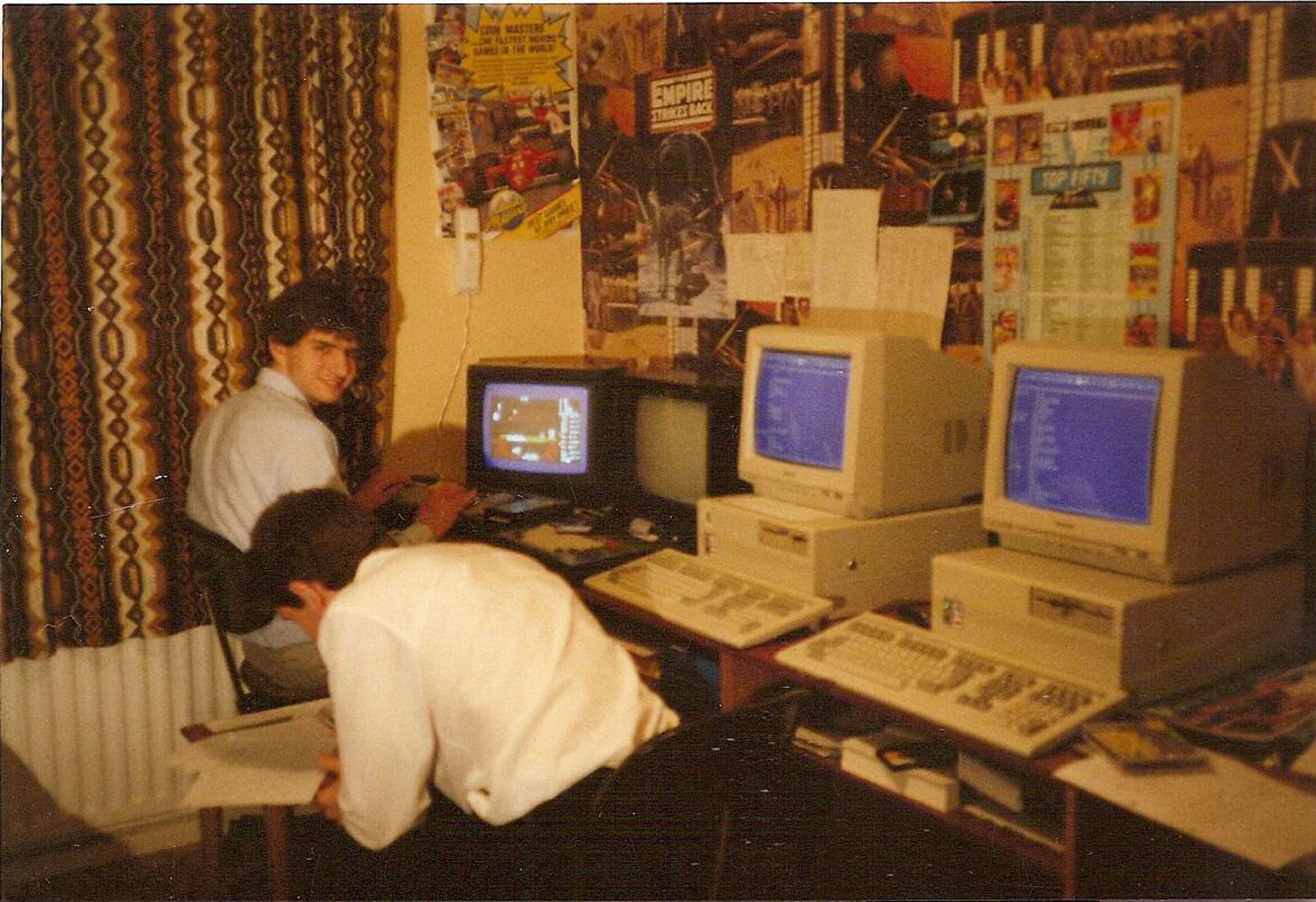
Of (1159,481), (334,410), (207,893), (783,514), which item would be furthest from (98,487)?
(1159,481)

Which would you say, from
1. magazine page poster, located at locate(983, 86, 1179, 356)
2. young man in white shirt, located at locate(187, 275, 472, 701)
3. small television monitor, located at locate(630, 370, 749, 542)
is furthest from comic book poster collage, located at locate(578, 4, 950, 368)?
young man in white shirt, located at locate(187, 275, 472, 701)

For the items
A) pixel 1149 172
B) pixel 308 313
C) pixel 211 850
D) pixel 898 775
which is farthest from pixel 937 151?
pixel 211 850

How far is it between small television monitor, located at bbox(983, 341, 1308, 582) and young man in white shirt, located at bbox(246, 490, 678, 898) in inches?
30.9

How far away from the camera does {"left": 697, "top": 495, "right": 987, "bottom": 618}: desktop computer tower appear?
2.36m

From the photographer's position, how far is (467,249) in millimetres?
3535

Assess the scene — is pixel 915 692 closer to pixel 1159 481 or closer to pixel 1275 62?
pixel 1159 481

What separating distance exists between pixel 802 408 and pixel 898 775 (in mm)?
796

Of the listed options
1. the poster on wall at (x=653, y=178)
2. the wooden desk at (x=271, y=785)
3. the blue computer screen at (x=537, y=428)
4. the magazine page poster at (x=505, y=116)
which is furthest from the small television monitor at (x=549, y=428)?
the wooden desk at (x=271, y=785)

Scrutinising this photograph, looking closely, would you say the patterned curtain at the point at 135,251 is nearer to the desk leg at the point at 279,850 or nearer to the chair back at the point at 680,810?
the desk leg at the point at 279,850

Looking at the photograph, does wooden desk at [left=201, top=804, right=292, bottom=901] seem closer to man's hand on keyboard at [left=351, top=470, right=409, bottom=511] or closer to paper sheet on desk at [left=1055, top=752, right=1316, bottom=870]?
man's hand on keyboard at [left=351, top=470, right=409, bottom=511]

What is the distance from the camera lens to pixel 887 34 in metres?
2.75

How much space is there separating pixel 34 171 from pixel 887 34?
1984 mm

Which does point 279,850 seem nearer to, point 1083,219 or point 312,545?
point 312,545

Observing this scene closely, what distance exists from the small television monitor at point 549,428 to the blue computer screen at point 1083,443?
4.07ft
